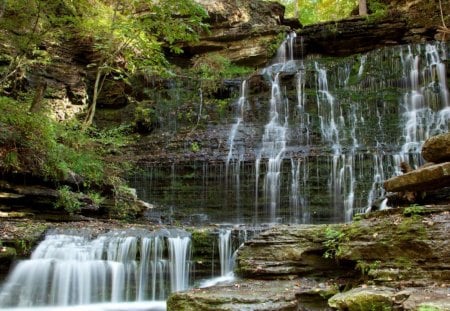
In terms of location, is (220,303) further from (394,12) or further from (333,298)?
(394,12)

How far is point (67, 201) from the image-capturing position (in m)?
9.91

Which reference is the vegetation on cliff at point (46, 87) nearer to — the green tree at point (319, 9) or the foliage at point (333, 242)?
the foliage at point (333, 242)

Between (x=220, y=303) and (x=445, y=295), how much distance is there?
2.68 meters

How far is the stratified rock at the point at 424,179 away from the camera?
21.6ft

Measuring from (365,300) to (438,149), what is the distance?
3.06 m

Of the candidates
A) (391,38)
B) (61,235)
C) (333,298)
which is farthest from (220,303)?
(391,38)

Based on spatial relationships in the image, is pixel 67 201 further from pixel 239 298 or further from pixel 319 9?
pixel 319 9

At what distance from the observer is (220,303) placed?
5758 millimetres

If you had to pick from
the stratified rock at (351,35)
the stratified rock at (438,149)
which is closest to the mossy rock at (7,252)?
the stratified rock at (438,149)

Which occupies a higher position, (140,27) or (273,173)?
(140,27)

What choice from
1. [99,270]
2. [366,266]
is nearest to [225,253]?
[99,270]

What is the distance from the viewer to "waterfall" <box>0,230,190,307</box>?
25.0ft

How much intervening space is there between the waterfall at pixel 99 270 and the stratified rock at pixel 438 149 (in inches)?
181

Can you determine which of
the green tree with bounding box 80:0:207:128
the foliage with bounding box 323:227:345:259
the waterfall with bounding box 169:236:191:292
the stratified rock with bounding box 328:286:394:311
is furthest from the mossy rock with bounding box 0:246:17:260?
the green tree with bounding box 80:0:207:128
